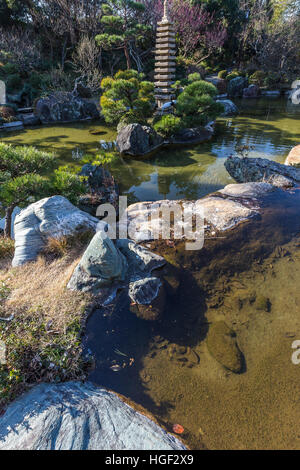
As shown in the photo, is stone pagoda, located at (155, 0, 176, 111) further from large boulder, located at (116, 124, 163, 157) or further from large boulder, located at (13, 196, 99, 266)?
large boulder, located at (13, 196, 99, 266)

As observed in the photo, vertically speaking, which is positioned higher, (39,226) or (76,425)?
(39,226)

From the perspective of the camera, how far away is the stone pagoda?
12133 millimetres

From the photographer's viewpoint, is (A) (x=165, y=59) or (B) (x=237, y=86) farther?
(B) (x=237, y=86)

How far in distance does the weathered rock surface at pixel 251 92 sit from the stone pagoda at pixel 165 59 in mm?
14253

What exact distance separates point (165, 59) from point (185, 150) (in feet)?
18.0

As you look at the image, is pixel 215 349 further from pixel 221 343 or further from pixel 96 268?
pixel 96 268

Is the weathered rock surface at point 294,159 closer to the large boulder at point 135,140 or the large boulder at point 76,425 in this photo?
the large boulder at point 135,140

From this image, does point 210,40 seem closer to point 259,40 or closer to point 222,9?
point 222,9

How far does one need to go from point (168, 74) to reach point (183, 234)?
1111 cm

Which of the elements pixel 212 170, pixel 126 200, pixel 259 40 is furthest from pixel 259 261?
pixel 259 40

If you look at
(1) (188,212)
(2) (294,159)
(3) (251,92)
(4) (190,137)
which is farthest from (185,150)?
(3) (251,92)

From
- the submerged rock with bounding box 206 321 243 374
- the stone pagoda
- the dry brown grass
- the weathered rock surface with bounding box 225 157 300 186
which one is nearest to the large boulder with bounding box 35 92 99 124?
the stone pagoda

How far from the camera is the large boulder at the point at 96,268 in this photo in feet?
13.9

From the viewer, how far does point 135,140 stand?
1027cm
